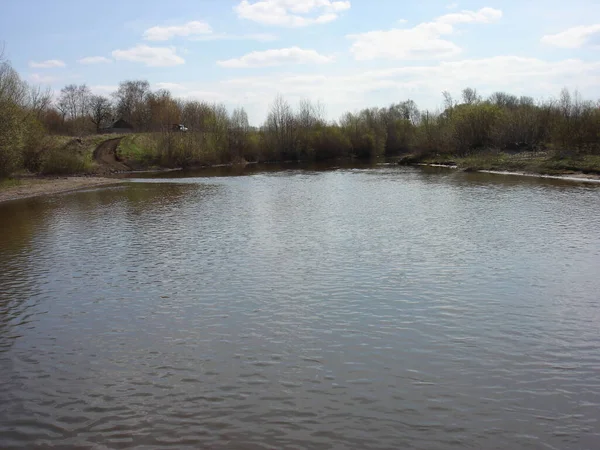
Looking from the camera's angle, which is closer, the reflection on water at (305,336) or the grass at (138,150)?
the reflection on water at (305,336)

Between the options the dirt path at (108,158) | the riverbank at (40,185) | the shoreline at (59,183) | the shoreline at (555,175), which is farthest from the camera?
the dirt path at (108,158)

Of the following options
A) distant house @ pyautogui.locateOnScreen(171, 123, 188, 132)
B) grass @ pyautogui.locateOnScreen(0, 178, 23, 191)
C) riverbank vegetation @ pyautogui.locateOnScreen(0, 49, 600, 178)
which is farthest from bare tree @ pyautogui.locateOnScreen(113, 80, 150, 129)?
grass @ pyautogui.locateOnScreen(0, 178, 23, 191)

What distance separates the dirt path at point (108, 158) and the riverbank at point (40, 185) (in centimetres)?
1375

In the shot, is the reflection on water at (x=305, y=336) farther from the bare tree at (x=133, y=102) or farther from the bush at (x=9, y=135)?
the bare tree at (x=133, y=102)

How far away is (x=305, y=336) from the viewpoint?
35.8 ft

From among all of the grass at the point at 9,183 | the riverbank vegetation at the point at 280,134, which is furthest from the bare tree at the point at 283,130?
the grass at the point at 9,183

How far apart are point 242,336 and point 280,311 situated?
1.71m

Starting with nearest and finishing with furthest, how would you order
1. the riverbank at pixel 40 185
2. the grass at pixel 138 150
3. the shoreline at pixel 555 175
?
the riverbank at pixel 40 185 → the shoreline at pixel 555 175 → the grass at pixel 138 150

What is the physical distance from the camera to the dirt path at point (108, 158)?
228ft

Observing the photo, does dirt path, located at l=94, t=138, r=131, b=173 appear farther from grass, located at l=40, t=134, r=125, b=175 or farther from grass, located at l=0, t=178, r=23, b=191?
grass, located at l=0, t=178, r=23, b=191

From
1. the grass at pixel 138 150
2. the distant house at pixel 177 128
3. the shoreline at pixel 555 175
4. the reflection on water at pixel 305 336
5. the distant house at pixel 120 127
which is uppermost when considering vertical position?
the distant house at pixel 120 127

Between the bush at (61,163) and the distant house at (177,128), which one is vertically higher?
the distant house at (177,128)

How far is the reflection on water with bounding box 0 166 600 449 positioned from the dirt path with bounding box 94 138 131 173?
4884cm

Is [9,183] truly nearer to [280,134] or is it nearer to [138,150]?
[138,150]
